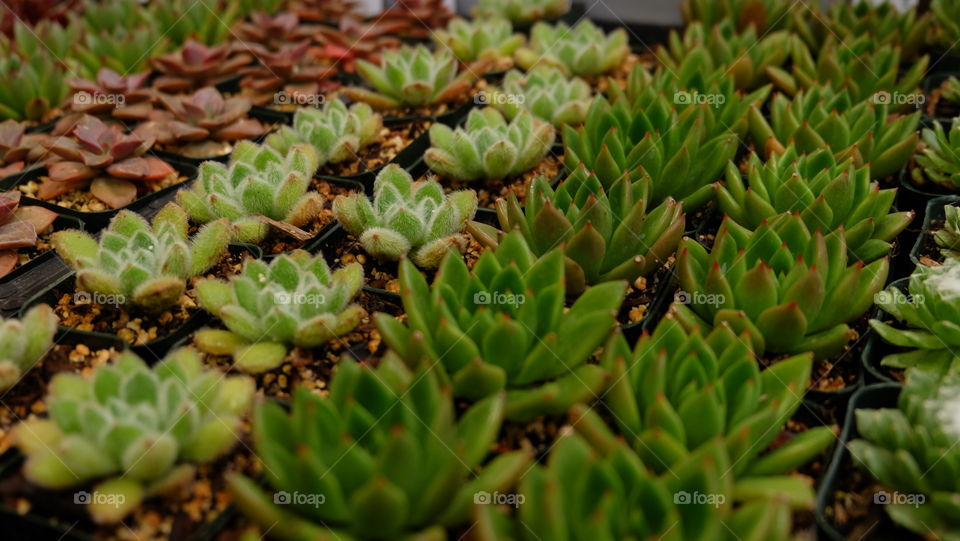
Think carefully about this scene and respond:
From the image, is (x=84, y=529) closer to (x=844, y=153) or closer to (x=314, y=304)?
(x=314, y=304)

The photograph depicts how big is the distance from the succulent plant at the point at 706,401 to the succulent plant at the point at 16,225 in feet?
4.13

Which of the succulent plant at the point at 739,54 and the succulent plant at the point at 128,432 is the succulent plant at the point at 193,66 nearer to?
the succulent plant at the point at 739,54

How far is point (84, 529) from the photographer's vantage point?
110 centimetres

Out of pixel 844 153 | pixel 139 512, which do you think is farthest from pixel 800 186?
pixel 139 512

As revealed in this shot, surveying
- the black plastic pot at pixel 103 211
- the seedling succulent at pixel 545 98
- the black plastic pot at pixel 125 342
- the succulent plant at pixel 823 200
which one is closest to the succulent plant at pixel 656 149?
the succulent plant at pixel 823 200

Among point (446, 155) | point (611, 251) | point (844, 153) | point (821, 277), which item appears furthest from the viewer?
point (446, 155)

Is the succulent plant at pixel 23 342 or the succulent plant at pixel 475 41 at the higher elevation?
the succulent plant at pixel 475 41

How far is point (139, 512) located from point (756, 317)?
39.9 inches

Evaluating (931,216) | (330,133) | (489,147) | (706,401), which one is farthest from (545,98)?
(706,401)

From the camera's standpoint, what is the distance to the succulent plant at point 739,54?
2297mm

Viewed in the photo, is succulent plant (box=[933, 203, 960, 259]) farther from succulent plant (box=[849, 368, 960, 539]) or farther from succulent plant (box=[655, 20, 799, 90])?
succulent plant (box=[655, 20, 799, 90])

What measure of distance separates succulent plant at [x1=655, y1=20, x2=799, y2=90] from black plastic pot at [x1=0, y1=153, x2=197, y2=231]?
4.59 ft

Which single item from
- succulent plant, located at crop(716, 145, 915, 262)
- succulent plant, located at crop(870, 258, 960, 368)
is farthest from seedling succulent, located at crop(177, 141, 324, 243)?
succulent plant, located at crop(870, 258, 960, 368)

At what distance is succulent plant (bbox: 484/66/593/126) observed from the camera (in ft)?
7.07
